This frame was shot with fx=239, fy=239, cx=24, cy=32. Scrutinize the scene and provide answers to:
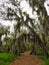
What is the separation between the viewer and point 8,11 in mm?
25344

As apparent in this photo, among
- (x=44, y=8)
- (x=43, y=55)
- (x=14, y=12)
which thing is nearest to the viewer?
(x=44, y=8)

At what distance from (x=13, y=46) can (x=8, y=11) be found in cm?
430

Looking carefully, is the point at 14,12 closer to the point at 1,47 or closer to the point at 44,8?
the point at 44,8

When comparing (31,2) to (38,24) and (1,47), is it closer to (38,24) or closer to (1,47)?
(38,24)

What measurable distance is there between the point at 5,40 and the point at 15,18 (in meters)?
11.9

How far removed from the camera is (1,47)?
3544 cm

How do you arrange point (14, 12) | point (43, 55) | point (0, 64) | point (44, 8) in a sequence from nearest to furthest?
point (0, 64)
point (44, 8)
point (43, 55)
point (14, 12)

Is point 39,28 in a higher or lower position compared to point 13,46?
higher

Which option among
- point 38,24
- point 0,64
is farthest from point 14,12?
point 0,64

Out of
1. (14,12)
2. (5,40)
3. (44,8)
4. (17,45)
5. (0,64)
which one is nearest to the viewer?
(0,64)

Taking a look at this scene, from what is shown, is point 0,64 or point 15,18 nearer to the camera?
point 0,64

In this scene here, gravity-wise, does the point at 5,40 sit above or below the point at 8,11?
below

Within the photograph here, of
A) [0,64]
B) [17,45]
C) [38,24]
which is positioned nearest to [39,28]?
[38,24]

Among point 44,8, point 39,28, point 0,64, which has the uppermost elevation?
point 44,8
